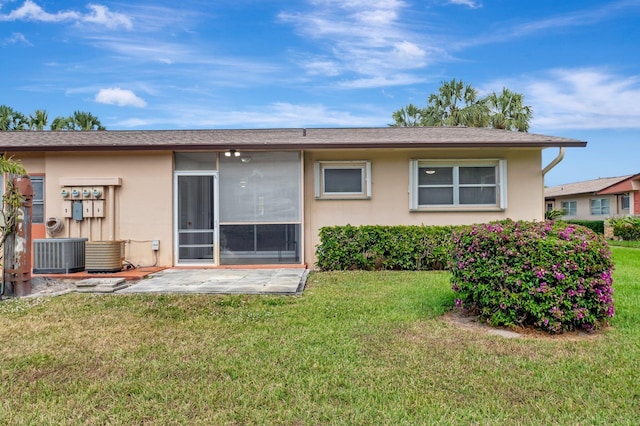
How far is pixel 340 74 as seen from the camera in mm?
17297

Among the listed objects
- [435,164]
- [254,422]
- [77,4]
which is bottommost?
[254,422]

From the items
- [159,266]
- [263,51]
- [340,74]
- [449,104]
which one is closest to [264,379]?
[159,266]

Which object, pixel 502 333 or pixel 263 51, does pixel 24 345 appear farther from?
pixel 263 51

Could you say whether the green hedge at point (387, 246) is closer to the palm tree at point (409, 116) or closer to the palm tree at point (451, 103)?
the palm tree at point (451, 103)

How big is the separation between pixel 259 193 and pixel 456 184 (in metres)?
4.62

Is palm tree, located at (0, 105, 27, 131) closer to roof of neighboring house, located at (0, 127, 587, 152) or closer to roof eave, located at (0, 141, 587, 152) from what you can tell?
roof of neighboring house, located at (0, 127, 587, 152)

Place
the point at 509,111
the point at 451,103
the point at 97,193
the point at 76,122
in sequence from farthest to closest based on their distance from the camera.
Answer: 1. the point at 451,103
2. the point at 509,111
3. the point at 76,122
4. the point at 97,193

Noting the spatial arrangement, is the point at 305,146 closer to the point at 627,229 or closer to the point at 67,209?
the point at 67,209

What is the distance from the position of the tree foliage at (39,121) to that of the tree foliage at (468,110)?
1911 centimetres

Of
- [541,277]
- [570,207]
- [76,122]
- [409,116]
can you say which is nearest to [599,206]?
[570,207]

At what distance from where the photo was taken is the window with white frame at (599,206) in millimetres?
24422

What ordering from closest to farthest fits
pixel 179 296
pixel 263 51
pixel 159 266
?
1. pixel 179 296
2. pixel 159 266
3. pixel 263 51

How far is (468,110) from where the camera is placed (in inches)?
879

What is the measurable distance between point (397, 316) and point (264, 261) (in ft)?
16.0
